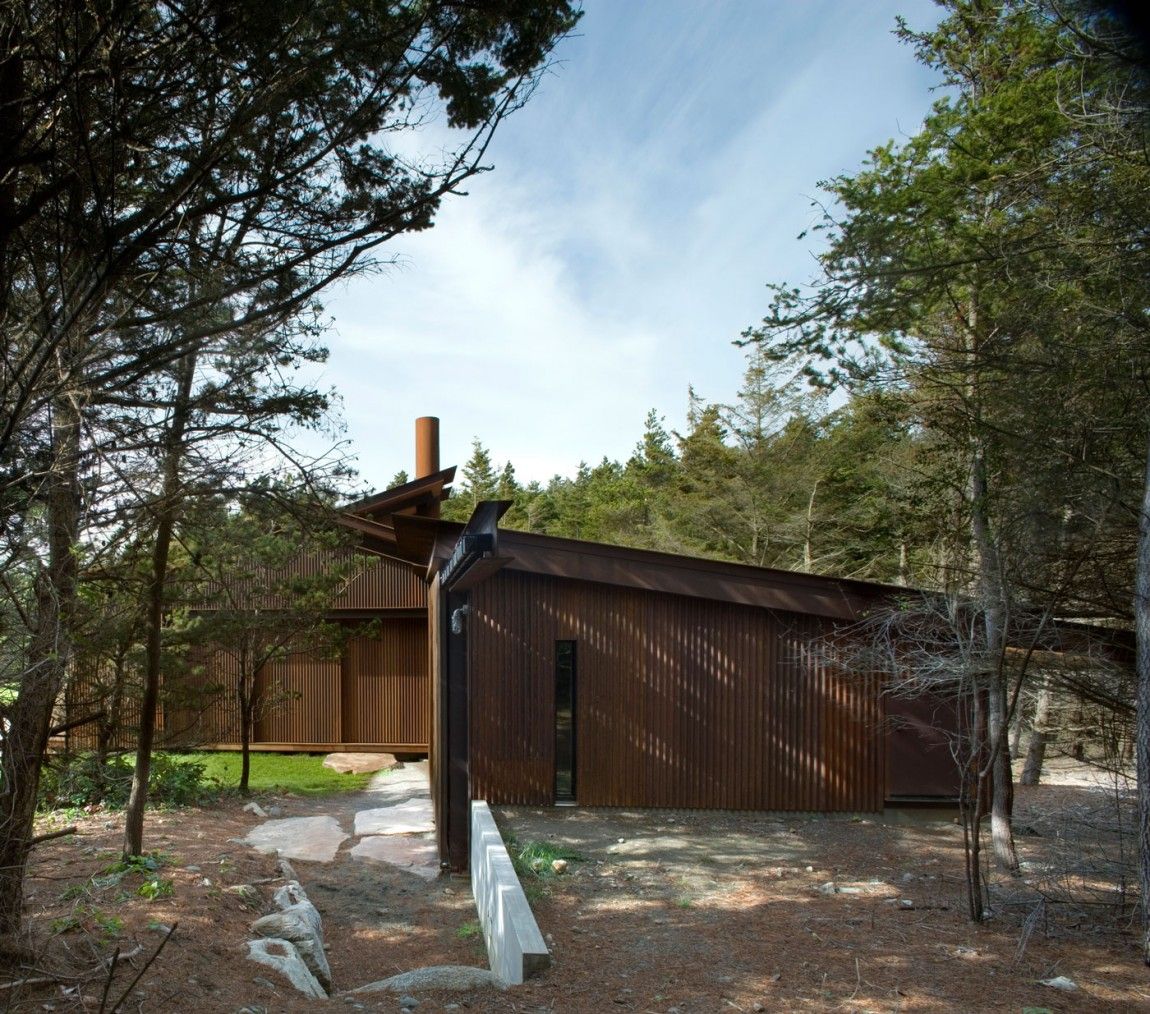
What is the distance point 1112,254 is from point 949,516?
3.62 metres

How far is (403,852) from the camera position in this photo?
9.44 m

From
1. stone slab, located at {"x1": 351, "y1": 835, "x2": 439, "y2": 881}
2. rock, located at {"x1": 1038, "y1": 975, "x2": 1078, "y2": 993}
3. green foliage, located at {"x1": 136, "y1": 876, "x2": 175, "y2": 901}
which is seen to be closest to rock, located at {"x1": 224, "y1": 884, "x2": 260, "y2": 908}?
green foliage, located at {"x1": 136, "y1": 876, "x2": 175, "y2": 901}

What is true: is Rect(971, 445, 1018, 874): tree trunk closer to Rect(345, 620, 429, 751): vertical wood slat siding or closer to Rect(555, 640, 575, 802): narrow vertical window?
Rect(555, 640, 575, 802): narrow vertical window

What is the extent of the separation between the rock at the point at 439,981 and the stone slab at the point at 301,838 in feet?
12.8

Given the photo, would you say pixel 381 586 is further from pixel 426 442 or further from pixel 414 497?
pixel 426 442

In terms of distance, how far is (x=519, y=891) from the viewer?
591 centimetres

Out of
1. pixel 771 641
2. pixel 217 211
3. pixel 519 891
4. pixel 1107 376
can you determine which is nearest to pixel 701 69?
pixel 1107 376

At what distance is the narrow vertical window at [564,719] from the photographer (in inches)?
428

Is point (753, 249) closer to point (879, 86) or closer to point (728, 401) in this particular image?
point (879, 86)

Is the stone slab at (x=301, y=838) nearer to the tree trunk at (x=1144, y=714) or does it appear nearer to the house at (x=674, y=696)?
the house at (x=674, y=696)

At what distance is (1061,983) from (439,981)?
3.33 m

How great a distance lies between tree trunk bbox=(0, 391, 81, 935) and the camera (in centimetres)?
432

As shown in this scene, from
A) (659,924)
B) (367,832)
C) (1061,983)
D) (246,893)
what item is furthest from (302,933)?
(1061,983)

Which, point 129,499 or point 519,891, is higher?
point 129,499
